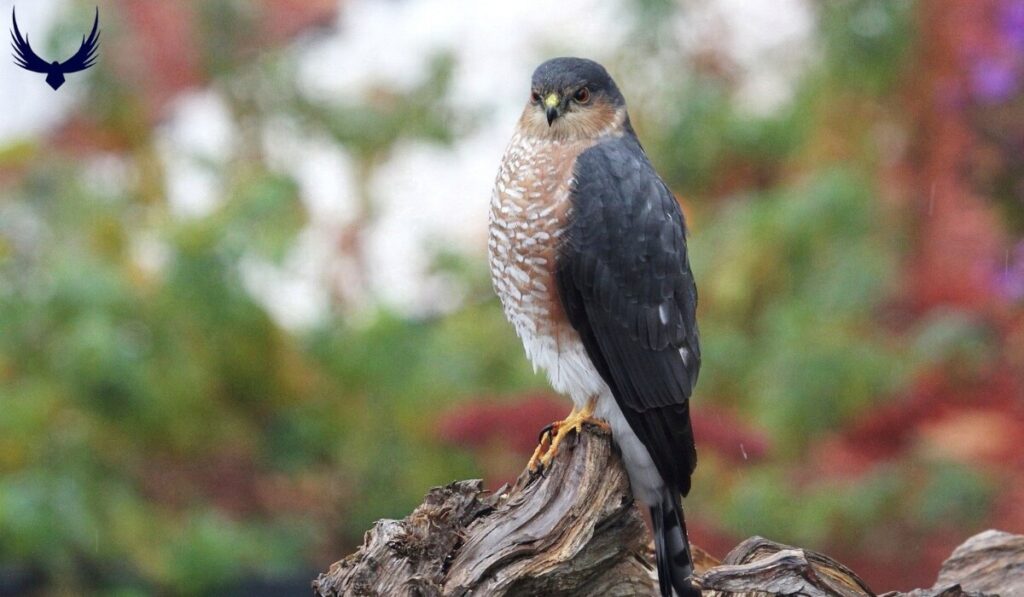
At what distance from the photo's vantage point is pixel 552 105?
8.81 feet

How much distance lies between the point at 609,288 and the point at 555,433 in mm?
344

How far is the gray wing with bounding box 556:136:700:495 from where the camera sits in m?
2.63

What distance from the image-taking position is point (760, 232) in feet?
17.9

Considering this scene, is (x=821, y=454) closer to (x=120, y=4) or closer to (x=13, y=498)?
(x=13, y=498)

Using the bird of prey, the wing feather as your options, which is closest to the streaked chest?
the bird of prey

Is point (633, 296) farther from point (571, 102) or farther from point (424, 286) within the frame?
point (424, 286)

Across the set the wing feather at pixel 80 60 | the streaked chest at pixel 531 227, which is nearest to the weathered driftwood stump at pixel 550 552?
the streaked chest at pixel 531 227

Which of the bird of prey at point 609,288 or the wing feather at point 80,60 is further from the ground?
the wing feather at point 80,60

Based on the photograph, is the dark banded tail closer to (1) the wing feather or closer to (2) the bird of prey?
(2) the bird of prey

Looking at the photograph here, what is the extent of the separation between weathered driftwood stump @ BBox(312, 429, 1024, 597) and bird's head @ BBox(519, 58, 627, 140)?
2.11 feet

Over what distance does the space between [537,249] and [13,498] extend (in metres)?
1.96

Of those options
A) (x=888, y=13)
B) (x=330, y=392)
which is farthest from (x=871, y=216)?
(x=330, y=392)

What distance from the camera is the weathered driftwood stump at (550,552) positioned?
2.32 metres

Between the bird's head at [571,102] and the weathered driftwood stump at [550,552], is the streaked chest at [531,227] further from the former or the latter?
the weathered driftwood stump at [550,552]
